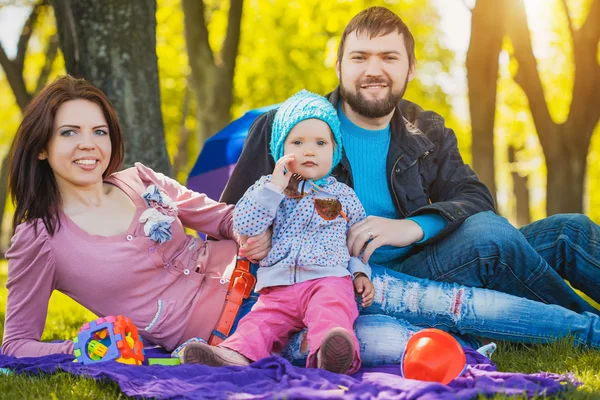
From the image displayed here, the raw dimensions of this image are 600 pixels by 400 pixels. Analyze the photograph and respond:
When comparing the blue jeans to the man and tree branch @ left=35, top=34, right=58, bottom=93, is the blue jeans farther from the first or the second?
tree branch @ left=35, top=34, right=58, bottom=93

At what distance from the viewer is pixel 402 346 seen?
3.24 meters

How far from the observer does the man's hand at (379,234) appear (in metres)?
3.35

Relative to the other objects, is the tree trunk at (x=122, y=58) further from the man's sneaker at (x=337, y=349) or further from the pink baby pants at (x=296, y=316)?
the man's sneaker at (x=337, y=349)

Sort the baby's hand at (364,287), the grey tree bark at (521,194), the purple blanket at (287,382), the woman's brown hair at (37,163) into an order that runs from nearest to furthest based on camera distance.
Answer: the purple blanket at (287,382), the woman's brown hair at (37,163), the baby's hand at (364,287), the grey tree bark at (521,194)

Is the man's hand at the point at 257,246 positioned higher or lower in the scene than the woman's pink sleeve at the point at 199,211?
lower

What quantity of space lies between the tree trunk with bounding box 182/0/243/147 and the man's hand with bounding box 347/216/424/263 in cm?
530

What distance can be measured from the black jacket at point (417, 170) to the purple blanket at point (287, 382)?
1071 millimetres

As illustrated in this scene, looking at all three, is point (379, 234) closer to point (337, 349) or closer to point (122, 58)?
point (337, 349)

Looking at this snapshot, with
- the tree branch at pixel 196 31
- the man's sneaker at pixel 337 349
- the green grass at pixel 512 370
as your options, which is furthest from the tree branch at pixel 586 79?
the man's sneaker at pixel 337 349

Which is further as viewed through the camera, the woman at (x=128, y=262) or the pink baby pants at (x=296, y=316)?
the woman at (x=128, y=262)

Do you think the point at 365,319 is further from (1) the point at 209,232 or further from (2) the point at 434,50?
(2) the point at 434,50

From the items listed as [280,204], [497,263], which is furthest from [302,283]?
[497,263]

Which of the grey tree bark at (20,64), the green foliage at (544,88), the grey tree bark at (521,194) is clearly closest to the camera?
the grey tree bark at (20,64)

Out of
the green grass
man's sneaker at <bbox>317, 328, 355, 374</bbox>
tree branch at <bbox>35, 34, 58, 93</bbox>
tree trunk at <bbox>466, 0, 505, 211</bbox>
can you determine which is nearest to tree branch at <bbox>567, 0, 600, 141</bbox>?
tree trunk at <bbox>466, 0, 505, 211</bbox>
